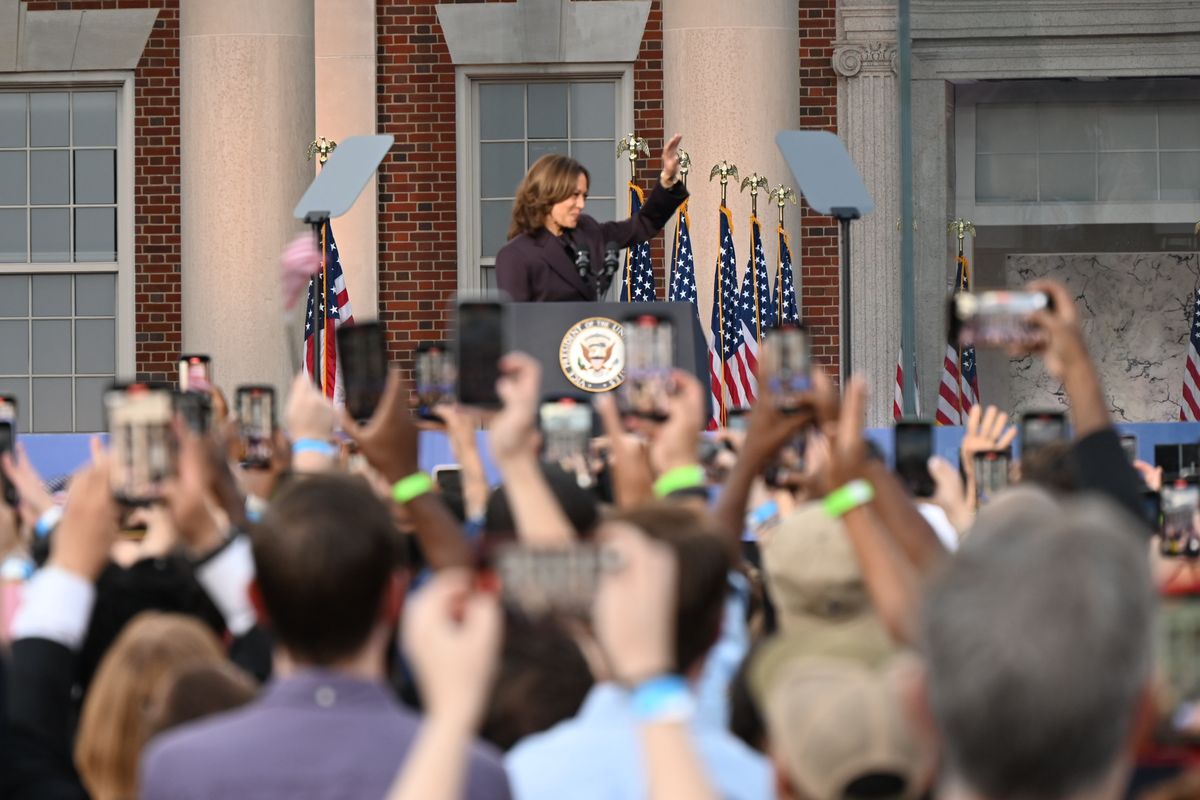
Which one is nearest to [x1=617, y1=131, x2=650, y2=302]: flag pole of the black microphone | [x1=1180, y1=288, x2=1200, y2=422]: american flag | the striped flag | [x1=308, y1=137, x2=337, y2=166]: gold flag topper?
the striped flag

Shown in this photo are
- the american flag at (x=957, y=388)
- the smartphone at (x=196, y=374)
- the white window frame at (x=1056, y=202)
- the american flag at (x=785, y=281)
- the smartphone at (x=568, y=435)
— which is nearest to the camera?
the smartphone at (x=568, y=435)

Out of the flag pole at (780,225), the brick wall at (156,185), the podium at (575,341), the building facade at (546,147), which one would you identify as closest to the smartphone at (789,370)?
the podium at (575,341)

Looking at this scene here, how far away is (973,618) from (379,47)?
12.6m

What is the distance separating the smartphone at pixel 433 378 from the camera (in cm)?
421

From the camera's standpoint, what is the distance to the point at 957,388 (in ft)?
40.1

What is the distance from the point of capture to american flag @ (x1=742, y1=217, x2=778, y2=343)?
1087 centimetres

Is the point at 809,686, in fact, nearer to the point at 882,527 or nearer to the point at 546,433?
the point at 882,527

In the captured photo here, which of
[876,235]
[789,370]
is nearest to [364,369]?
[789,370]

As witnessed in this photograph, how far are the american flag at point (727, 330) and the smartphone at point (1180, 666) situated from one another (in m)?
8.52

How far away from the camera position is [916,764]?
204 centimetres

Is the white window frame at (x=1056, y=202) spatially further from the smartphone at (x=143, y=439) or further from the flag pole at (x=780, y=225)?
the smartphone at (x=143, y=439)

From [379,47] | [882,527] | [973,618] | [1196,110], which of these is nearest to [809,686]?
[973,618]

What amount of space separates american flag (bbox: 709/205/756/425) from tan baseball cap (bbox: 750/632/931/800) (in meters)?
8.53

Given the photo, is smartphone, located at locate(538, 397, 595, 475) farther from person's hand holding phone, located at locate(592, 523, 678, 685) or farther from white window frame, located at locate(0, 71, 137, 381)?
white window frame, located at locate(0, 71, 137, 381)
